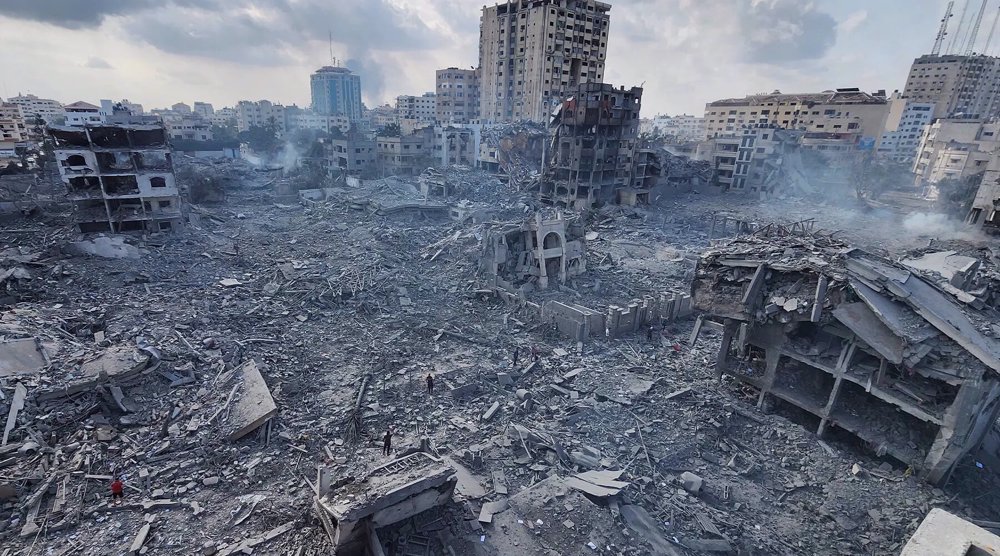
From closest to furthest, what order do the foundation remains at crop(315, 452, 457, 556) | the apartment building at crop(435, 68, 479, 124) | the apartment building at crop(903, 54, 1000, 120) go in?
1. the foundation remains at crop(315, 452, 457, 556)
2. the apartment building at crop(435, 68, 479, 124)
3. the apartment building at crop(903, 54, 1000, 120)

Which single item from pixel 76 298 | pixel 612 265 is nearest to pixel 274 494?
pixel 76 298

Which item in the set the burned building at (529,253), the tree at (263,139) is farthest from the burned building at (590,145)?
the tree at (263,139)

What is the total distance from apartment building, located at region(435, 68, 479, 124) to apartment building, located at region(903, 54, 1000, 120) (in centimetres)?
8325

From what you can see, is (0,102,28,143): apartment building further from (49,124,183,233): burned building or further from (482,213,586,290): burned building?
(482,213,586,290): burned building

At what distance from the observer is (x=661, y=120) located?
15288 cm

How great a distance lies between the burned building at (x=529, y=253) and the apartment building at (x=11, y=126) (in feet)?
225

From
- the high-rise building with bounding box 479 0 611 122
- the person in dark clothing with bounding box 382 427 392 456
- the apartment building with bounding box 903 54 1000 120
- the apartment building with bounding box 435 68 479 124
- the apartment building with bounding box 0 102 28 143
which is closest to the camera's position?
the person in dark clothing with bounding box 382 427 392 456

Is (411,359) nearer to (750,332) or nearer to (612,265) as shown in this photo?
(750,332)

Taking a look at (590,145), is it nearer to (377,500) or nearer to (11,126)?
(377,500)

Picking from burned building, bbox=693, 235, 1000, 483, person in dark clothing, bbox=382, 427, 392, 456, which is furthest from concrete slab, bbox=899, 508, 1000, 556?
person in dark clothing, bbox=382, 427, 392, 456

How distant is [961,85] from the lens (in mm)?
82688

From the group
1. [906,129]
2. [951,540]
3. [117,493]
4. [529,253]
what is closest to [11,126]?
[529,253]

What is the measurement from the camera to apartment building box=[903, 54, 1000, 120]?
8200cm

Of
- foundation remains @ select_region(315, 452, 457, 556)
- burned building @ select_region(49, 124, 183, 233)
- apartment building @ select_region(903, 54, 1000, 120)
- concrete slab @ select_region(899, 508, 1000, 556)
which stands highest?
apartment building @ select_region(903, 54, 1000, 120)
